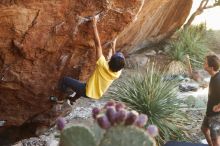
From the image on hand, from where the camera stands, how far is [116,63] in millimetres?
6875


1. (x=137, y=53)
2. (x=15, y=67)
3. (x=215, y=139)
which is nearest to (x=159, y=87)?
(x=215, y=139)

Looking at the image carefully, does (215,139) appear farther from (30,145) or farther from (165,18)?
(165,18)

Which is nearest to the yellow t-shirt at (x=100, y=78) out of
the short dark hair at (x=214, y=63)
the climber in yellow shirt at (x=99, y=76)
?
the climber in yellow shirt at (x=99, y=76)

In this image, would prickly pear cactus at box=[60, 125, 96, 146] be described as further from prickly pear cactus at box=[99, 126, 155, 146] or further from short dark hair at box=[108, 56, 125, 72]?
short dark hair at box=[108, 56, 125, 72]

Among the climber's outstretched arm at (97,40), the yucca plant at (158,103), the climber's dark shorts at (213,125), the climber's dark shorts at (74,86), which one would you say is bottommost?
the yucca plant at (158,103)

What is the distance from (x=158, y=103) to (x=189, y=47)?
684 centimetres

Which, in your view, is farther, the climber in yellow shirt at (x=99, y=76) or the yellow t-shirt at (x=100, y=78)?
the yellow t-shirt at (x=100, y=78)

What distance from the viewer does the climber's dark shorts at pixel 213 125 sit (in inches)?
294

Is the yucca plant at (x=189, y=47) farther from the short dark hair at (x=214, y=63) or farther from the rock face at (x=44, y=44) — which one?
the short dark hair at (x=214, y=63)

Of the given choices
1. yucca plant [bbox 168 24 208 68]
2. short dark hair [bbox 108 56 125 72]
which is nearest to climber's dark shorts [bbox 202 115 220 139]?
short dark hair [bbox 108 56 125 72]

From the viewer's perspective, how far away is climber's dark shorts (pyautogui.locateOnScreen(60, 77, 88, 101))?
24.6 feet

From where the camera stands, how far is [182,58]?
1599cm

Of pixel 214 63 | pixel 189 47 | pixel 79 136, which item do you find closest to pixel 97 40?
pixel 214 63

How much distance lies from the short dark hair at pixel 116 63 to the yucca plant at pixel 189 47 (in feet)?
30.2
